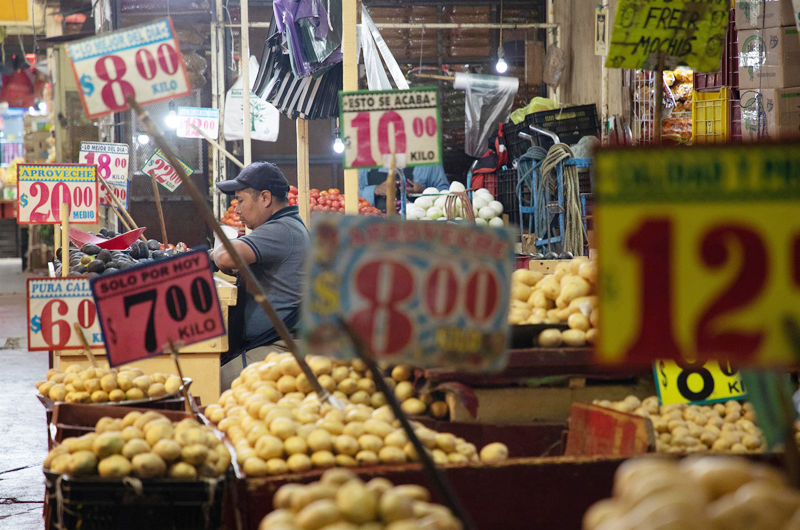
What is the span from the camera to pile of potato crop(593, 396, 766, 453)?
3.17 metres

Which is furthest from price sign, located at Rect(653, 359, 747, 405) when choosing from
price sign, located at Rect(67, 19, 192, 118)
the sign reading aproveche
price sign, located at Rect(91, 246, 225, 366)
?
price sign, located at Rect(67, 19, 192, 118)

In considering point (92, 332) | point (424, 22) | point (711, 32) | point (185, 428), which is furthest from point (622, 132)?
point (185, 428)

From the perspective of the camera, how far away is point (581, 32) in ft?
40.8

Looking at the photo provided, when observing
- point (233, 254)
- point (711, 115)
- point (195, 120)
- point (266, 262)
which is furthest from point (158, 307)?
point (195, 120)

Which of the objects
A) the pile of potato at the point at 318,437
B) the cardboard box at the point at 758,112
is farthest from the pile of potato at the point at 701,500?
the cardboard box at the point at 758,112

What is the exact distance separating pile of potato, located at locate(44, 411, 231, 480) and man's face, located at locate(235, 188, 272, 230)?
2900 mm

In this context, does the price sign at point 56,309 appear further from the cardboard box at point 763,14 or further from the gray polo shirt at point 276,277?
the cardboard box at point 763,14

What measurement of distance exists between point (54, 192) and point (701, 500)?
599cm

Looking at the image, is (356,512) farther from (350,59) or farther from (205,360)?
(205,360)

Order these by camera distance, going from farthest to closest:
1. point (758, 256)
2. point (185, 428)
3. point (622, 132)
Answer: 1. point (622, 132)
2. point (185, 428)
3. point (758, 256)

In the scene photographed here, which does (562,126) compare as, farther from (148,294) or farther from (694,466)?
(694,466)

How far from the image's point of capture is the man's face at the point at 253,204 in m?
5.53

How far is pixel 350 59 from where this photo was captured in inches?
195

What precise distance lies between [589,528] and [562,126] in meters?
10.1
